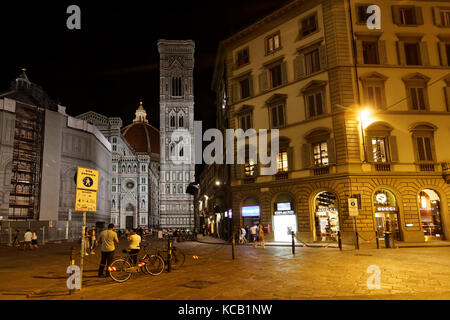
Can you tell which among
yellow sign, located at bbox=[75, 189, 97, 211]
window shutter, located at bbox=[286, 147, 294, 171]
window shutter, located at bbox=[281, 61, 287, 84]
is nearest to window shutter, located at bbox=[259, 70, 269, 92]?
window shutter, located at bbox=[281, 61, 287, 84]

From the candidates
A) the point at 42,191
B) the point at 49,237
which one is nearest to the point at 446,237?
the point at 49,237

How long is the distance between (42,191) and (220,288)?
45689 millimetres

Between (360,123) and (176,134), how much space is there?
3224 inches

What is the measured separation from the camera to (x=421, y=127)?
82.6 feet

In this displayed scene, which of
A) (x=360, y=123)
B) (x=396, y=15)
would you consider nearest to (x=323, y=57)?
(x=360, y=123)

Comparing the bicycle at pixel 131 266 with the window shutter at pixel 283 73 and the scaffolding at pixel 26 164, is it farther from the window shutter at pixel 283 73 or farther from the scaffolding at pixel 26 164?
the scaffolding at pixel 26 164

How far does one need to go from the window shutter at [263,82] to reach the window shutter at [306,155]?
6.66 meters

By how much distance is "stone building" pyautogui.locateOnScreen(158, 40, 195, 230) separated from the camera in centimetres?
10312

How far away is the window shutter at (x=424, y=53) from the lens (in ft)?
85.5

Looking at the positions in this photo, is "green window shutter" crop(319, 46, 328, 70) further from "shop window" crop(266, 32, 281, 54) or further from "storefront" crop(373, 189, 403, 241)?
"storefront" crop(373, 189, 403, 241)

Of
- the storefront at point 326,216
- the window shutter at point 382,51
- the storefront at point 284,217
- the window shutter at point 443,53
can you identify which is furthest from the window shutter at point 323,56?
the storefront at point 284,217

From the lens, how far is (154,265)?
12.9m

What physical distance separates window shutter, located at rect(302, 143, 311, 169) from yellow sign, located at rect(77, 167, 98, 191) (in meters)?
18.6
